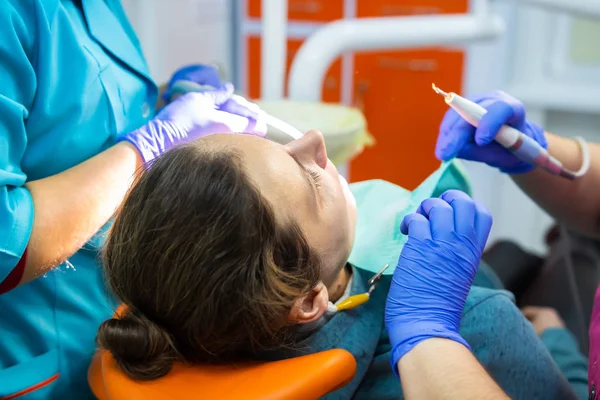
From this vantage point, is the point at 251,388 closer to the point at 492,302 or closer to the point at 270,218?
the point at 270,218

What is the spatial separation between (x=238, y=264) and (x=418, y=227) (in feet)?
0.76

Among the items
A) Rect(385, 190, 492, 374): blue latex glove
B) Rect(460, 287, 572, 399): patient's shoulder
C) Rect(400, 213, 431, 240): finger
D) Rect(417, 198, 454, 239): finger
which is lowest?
Rect(460, 287, 572, 399): patient's shoulder

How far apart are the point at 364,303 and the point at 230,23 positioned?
2289 mm

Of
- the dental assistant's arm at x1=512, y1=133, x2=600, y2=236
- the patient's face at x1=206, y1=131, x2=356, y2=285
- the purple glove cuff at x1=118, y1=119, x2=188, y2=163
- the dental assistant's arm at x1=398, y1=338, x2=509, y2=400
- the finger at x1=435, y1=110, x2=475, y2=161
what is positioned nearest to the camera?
the dental assistant's arm at x1=398, y1=338, x2=509, y2=400

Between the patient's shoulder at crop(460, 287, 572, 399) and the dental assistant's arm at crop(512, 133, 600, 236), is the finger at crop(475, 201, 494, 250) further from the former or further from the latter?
the dental assistant's arm at crop(512, 133, 600, 236)

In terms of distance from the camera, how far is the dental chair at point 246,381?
76 centimetres

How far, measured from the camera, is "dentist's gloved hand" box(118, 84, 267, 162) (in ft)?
3.08

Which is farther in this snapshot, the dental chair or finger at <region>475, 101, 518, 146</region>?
finger at <region>475, 101, 518, 146</region>

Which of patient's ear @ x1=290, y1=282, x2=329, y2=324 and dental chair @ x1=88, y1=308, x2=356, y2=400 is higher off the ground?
patient's ear @ x1=290, y1=282, x2=329, y2=324

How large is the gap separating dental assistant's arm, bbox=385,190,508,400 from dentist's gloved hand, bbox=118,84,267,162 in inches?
11.4

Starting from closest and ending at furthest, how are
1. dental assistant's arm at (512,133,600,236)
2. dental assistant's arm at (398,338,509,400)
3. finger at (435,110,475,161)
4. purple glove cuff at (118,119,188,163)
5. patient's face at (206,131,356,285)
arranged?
1. dental assistant's arm at (398,338,509,400)
2. patient's face at (206,131,356,285)
3. purple glove cuff at (118,119,188,163)
4. finger at (435,110,475,161)
5. dental assistant's arm at (512,133,600,236)

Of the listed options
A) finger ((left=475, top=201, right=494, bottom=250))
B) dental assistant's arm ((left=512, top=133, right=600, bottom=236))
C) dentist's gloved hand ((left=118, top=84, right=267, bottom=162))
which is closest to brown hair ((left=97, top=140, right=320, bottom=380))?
dentist's gloved hand ((left=118, top=84, right=267, bottom=162))

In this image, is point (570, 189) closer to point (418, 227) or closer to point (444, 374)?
point (418, 227)

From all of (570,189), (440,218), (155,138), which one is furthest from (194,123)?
(570,189)
